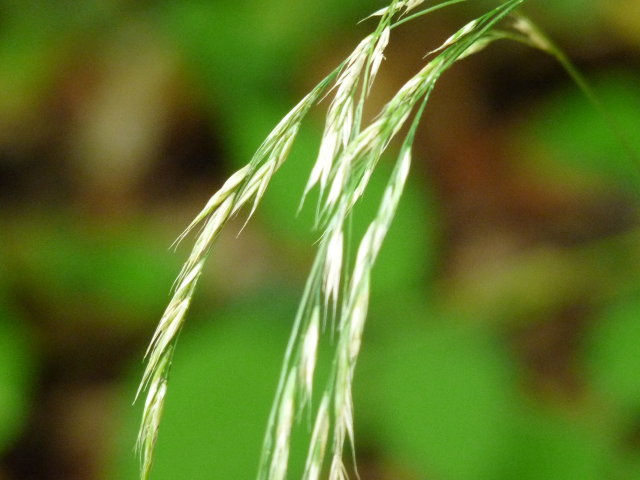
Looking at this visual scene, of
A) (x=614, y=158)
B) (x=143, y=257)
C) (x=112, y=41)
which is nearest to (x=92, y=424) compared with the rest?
(x=143, y=257)

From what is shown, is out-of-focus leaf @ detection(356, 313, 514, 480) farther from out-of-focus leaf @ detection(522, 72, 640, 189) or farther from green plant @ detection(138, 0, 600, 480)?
green plant @ detection(138, 0, 600, 480)

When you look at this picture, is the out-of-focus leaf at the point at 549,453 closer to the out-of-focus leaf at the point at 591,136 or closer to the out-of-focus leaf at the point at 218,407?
the out-of-focus leaf at the point at 218,407

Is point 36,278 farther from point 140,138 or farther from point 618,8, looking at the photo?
point 618,8

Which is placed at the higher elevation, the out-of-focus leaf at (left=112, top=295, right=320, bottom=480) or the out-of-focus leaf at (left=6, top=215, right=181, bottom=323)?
the out-of-focus leaf at (left=6, top=215, right=181, bottom=323)

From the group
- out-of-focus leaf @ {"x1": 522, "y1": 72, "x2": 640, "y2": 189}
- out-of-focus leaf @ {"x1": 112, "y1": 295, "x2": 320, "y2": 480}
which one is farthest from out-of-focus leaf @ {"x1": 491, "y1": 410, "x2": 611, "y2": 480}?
out-of-focus leaf @ {"x1": 522, "y1": 72, "x2": 640, "y2": 189}

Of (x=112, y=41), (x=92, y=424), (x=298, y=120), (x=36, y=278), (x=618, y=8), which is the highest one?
(x=112, y=41)

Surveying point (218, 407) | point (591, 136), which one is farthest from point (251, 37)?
point (218, 407)

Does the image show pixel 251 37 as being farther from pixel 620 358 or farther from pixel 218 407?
pixel 620 358
